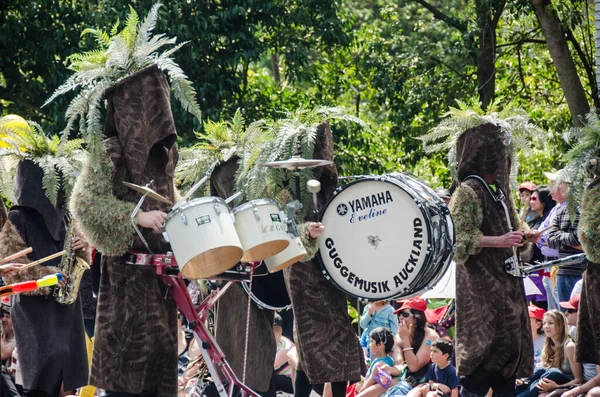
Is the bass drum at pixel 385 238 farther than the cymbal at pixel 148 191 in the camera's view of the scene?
Yes

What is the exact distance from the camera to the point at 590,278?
849 centimetres

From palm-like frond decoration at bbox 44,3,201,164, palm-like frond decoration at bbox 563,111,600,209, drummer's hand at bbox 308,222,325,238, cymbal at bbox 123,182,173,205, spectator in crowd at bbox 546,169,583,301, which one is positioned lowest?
spectator in crowd at bbox 546,169,583,301

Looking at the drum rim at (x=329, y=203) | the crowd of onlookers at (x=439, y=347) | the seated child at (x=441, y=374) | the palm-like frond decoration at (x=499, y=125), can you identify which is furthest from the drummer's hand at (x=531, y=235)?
the seated child at (x=441, y=374)

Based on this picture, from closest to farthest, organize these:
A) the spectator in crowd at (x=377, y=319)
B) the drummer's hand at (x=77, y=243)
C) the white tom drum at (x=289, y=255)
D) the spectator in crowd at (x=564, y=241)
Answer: the white tom drum at (x=289, y=255) < the drummer's hand at (x=77, y=243) < the spectator in crowd at (x=564, y=241) < the spectator in crowd at (x=377, y=319)

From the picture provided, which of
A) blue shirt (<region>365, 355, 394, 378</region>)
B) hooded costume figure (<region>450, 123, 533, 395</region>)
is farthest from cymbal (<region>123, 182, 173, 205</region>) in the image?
blue shirt (<region>365, 355, 394, 378</region>)

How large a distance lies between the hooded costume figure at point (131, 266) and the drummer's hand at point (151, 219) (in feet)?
0.40

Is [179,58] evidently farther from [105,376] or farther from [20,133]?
[105,376]

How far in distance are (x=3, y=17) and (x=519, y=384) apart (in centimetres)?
966

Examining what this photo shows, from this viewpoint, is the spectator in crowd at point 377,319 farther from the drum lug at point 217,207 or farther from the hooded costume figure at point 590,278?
the drum lug at point 217,207

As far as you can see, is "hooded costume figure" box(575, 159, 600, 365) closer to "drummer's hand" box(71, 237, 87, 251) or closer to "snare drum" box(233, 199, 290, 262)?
"snare drum" box(233, 199, 290, 262)

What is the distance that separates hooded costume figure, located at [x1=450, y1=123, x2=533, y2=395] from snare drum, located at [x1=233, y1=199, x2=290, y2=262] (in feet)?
6.42

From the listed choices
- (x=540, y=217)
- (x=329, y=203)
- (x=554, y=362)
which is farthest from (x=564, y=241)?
(x=329, y=203)

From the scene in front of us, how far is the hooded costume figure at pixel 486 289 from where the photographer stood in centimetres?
858

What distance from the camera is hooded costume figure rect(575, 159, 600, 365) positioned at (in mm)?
8281
